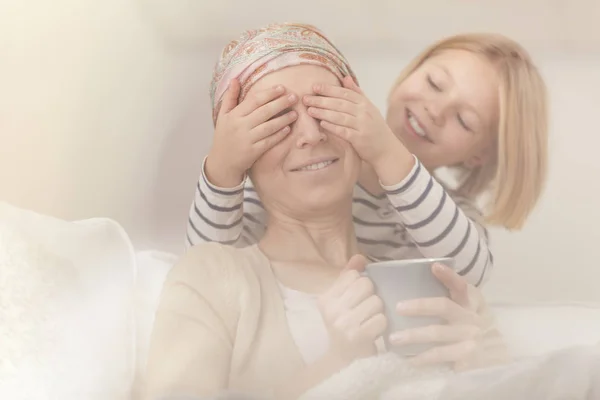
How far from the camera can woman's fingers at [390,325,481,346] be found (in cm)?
58

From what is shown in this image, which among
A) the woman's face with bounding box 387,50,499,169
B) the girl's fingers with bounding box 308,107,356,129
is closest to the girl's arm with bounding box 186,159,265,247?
the girl's fingers with bounding box 308,107,356,129

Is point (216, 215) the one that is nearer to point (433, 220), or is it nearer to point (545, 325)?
point (433, 220)

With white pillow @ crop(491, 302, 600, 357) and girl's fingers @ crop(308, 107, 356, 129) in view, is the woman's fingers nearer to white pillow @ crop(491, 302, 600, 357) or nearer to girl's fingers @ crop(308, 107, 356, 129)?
white pillow @ crop(491, 302, 600, 357)

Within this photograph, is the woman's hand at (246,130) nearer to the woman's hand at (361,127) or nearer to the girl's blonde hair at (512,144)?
the woman's hand at (361,127)

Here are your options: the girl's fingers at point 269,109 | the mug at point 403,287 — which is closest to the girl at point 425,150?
the girl's fingers at point 269,109

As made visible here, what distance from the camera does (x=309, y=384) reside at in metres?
0.57

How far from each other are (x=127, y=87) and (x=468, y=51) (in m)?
0.39

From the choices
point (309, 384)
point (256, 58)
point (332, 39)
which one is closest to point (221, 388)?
point (309, 384)

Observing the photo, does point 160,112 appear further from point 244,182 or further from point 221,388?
point 221,388

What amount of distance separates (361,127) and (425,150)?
0.12 m

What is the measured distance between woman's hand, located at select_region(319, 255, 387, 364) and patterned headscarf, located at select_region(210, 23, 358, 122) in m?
0.23

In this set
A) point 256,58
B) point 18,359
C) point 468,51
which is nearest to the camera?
point 18,359

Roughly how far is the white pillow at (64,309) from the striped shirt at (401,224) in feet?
0.29

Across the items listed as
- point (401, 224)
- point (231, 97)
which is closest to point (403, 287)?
point (401, 224)
